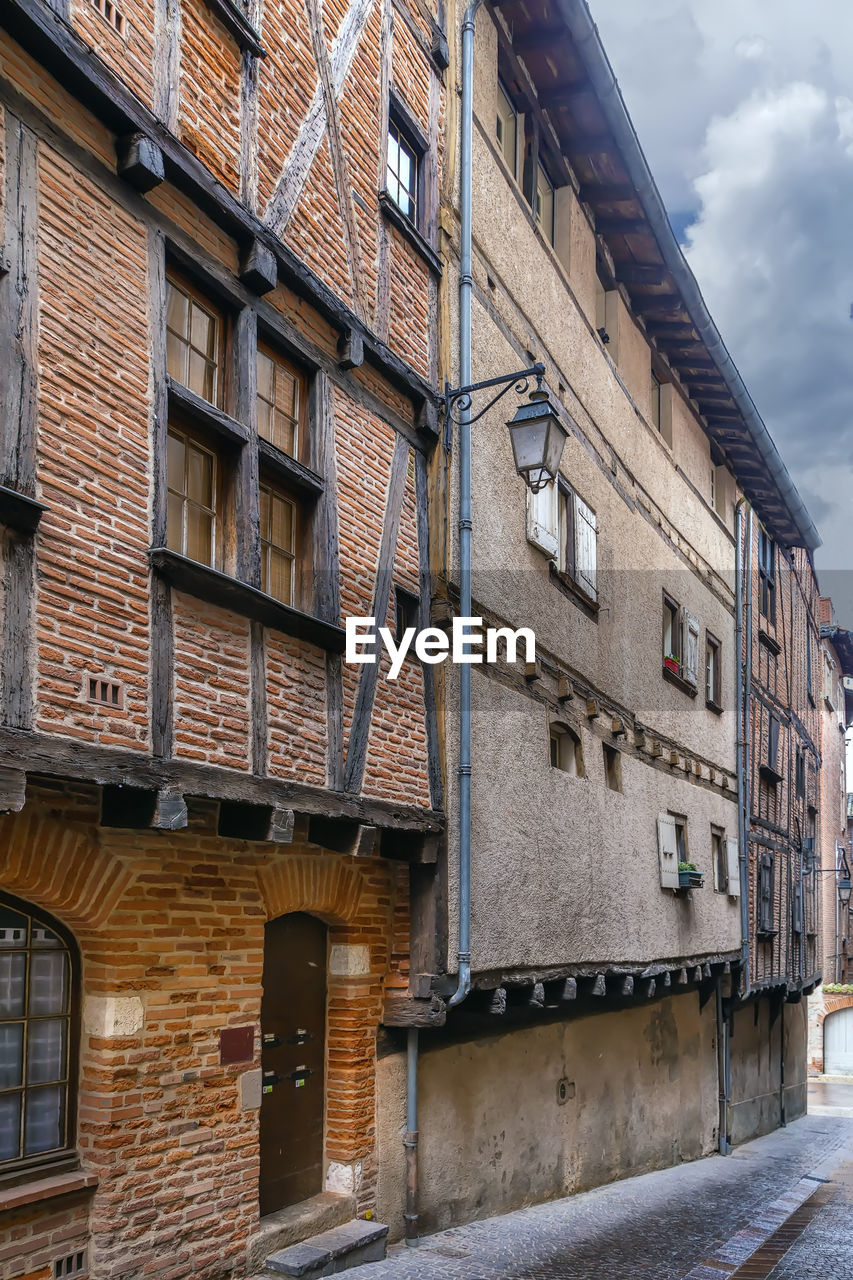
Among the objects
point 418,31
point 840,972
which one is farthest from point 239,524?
point 840,972

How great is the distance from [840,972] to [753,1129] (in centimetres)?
2158

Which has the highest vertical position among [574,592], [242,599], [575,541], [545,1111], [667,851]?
[575,541]

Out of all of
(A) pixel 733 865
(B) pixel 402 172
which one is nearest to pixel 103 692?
(B) pixel 402 172

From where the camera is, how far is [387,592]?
301 inches

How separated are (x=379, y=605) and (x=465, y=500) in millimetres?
1427

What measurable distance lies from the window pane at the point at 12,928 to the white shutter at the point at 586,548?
22.1 feet

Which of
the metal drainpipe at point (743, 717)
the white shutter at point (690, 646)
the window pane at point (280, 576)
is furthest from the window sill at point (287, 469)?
the metal drainpipe at point (743, 717)

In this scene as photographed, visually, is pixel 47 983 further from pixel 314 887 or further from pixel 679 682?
pixel 679 682

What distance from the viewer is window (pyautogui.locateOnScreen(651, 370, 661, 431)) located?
597 inches

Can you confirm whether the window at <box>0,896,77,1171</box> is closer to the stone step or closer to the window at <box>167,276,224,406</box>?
the stone step

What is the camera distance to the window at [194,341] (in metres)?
5.98

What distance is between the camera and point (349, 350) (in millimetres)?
7383
